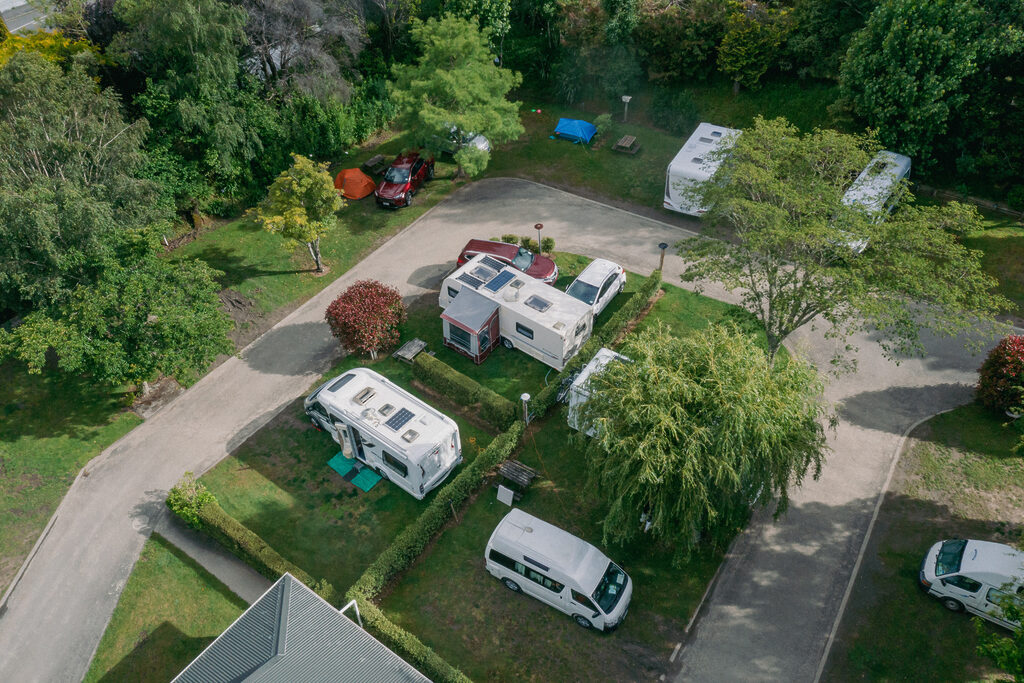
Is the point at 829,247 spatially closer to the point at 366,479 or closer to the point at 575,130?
the point at 366,479

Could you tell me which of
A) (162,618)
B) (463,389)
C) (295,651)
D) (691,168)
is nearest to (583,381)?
(463,389)

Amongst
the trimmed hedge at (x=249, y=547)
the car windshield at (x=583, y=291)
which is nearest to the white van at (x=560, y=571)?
the trimmed hedge at (x=249, y=547)

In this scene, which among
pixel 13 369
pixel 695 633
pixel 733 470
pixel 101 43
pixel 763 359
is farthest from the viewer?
pixel 101 43

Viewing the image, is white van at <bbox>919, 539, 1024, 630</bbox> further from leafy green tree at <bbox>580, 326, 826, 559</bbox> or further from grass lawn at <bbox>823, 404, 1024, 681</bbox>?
leafy green tree at <bbox>580, 326, 826, 559</bbox>

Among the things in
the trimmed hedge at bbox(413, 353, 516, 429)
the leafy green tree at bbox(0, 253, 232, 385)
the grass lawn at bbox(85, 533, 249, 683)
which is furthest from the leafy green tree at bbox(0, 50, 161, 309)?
the trimmed hedge at bbox(413, 353, 516, 429)

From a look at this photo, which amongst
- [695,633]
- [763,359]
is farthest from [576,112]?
[695,633]

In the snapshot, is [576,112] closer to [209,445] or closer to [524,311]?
[524,311]
